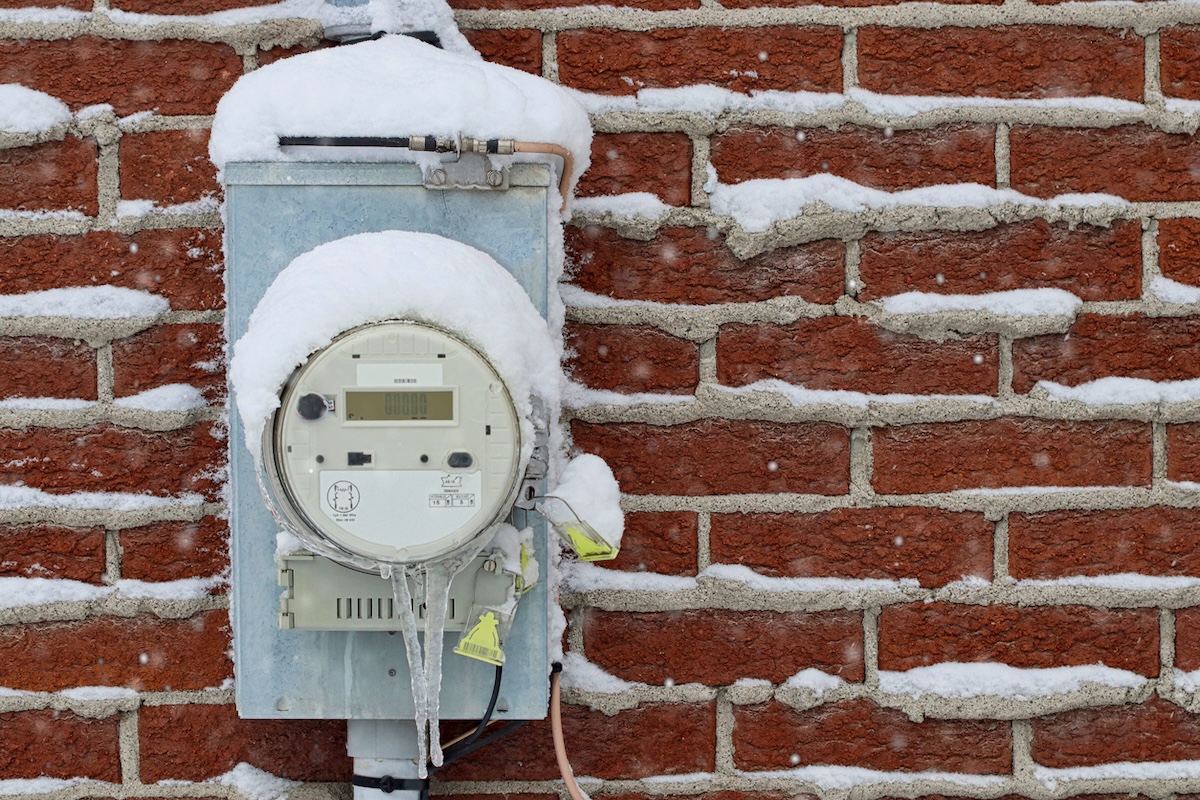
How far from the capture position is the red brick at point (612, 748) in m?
0.88

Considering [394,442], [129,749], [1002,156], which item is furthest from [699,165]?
[129,749]

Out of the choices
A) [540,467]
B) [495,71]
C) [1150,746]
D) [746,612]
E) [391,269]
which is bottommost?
[1150,746]

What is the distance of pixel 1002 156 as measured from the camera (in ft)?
2.82

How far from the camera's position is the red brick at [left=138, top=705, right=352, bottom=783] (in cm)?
87

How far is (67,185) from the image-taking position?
85 centimetres

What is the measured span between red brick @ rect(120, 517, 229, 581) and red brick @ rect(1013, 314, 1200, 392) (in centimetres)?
71

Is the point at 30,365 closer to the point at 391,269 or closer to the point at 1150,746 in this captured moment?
the point at 391,269

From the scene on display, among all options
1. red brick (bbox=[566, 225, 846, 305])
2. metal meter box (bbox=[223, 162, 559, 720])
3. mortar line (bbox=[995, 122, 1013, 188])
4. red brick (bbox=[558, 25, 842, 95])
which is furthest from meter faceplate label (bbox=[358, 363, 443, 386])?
mortar line (bbox=[995, 122, 1013, 188])

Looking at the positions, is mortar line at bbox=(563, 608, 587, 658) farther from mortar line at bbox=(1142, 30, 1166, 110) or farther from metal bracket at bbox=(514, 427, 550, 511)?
mortar line at bbox=(1142, 30, 1166, 110)

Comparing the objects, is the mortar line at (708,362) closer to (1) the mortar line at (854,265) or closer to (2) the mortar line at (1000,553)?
(1) the mortar line at (854,265)

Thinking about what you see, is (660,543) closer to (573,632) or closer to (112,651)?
(573,632)

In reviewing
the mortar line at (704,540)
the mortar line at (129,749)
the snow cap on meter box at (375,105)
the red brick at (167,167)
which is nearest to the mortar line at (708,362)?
the mortar line at (704,540)

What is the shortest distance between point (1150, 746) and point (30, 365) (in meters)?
1.04

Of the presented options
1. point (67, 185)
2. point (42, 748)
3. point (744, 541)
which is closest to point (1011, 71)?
point (744, 541)
